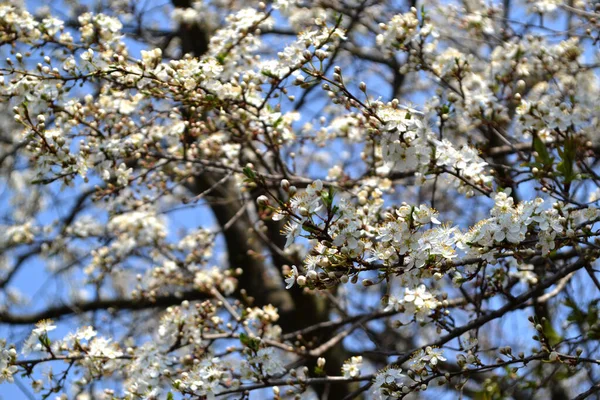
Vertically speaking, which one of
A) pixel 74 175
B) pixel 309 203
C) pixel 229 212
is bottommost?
pixel 309 203

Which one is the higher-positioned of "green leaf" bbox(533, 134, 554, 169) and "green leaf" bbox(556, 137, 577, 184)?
"green leaf" bbox(533, 134, 554, 169)

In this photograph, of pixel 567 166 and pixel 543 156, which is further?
pixel 543 156

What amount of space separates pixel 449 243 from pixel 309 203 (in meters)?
0.44

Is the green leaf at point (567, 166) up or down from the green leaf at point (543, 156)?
down

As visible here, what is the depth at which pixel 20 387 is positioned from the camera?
9.49 ft

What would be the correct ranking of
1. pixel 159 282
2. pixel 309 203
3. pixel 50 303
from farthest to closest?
1. pixel 50 303
2. pixel 159 282
3. pixel 309 203

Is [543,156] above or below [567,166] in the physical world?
above

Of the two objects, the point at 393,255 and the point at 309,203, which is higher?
the point at 309,203

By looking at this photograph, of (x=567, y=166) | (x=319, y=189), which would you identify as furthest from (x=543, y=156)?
(x=319, y=189)

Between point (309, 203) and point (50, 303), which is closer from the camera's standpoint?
point (309, 203)

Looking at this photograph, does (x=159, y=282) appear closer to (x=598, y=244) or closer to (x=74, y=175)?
(x=74, y=175)

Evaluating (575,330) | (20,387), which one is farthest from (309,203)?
(575,330)

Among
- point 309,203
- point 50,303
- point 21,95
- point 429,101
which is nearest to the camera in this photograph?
point 309,203

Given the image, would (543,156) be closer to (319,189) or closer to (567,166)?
(567,166)
